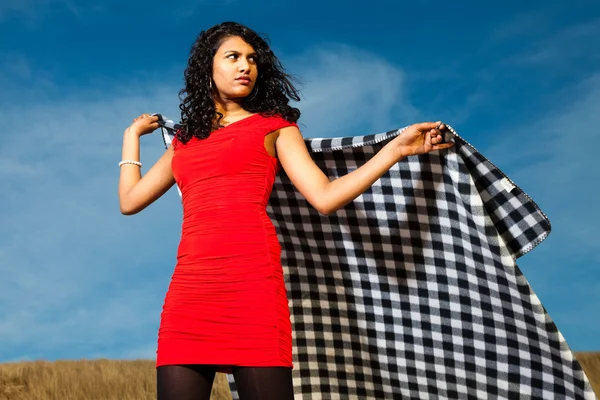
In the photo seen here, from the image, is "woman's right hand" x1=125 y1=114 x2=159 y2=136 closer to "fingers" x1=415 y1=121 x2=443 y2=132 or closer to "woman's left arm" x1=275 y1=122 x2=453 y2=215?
"woman's left arm" x1=275 y1=122 x2=453 y2=215

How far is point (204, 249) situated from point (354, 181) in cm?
51

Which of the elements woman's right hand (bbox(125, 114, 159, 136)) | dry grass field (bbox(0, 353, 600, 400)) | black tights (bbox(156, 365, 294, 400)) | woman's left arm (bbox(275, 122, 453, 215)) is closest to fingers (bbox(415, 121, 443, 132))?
woman's left arm (bbox(275, 122, 453, 215))

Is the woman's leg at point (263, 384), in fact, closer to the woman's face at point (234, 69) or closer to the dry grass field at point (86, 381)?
the woman's face at point (234, 69)

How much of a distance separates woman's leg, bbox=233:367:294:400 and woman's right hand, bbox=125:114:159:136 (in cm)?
123

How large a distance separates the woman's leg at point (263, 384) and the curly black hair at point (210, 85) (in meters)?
0.89

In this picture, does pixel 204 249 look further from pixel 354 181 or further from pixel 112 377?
pixel 112 377

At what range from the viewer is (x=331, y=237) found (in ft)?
10.00

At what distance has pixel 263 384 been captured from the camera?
224cm

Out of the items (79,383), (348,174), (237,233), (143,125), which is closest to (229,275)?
(237,233)

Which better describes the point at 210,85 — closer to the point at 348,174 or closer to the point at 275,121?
the point at 275,121

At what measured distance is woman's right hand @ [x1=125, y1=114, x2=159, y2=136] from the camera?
309cm

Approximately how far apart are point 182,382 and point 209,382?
0.10m

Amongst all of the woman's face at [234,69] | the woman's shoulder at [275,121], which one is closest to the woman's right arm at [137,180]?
the woman's face at [234,69]

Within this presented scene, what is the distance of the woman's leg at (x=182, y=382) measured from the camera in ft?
7.50
